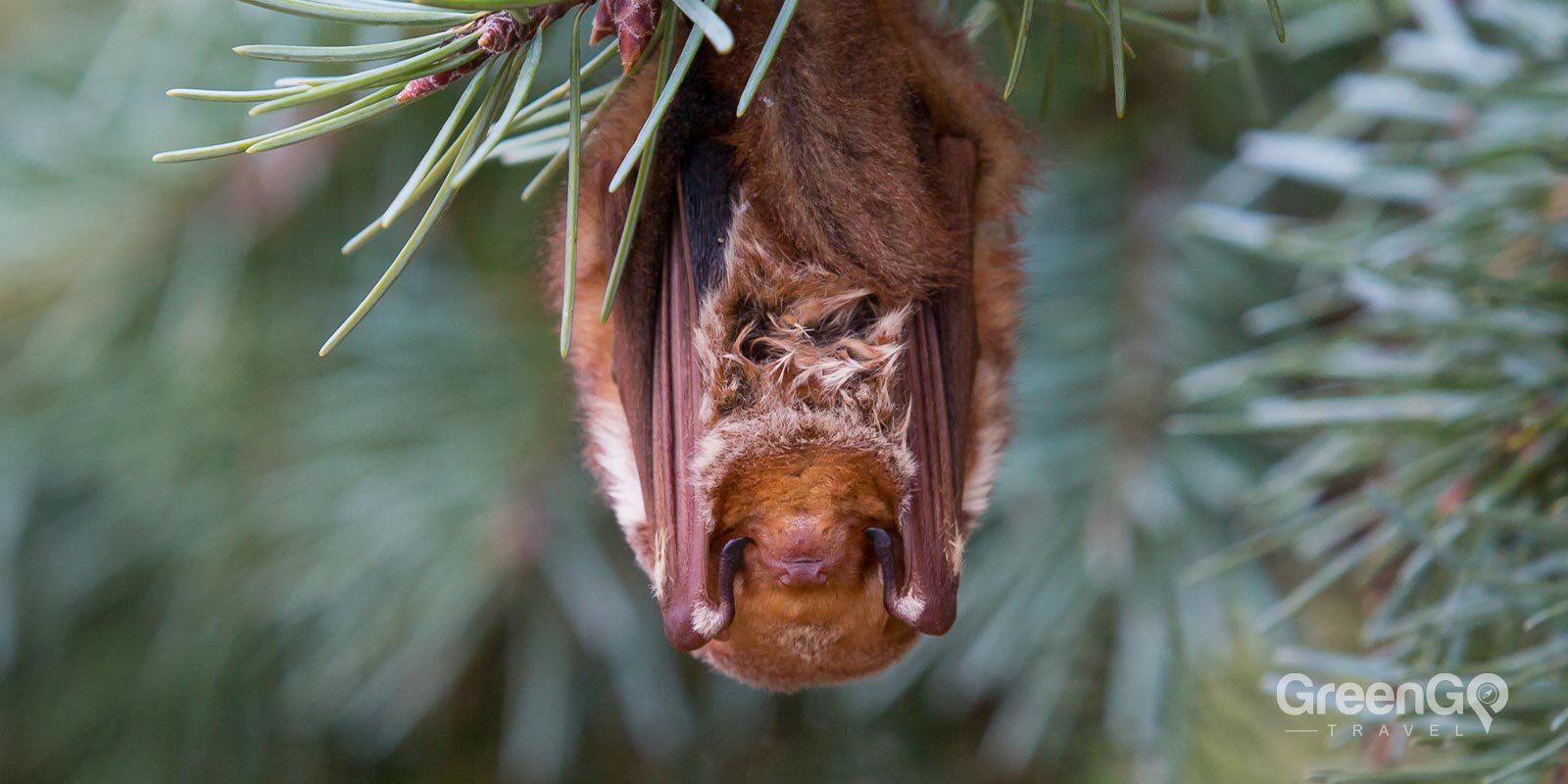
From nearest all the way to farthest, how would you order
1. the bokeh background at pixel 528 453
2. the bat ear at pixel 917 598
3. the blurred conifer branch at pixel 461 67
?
the blurred conifer branch at pixel 461 67, the bat ear at pixel 917 598, the bokeh background at pixel 528 453

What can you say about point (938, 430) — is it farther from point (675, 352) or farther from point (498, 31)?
point (498, 31)

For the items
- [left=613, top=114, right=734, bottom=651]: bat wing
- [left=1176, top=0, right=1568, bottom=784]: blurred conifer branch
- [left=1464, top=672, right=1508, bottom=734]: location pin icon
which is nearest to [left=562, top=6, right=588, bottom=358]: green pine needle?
[left=613, top=114, right=734, bottom=651]: bat wing

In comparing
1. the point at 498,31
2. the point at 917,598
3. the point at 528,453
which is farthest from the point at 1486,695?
the point at 528,453

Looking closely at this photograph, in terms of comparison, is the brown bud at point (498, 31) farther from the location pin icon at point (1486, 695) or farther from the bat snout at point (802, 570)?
the location pin icon at point (1486, 695)

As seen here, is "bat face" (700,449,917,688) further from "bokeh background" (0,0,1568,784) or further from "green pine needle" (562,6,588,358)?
"bokeh background" (0,0,1568,784)

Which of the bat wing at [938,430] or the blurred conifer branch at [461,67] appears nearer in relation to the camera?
the blurred conifer branch at [461,67]

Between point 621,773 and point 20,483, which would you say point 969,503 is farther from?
point 20,483

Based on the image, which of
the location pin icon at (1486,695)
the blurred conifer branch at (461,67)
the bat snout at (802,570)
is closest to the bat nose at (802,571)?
the bat snout at (802,570)

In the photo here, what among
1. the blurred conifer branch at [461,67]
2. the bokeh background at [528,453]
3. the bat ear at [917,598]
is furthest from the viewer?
the bokeh background at [528,453]
